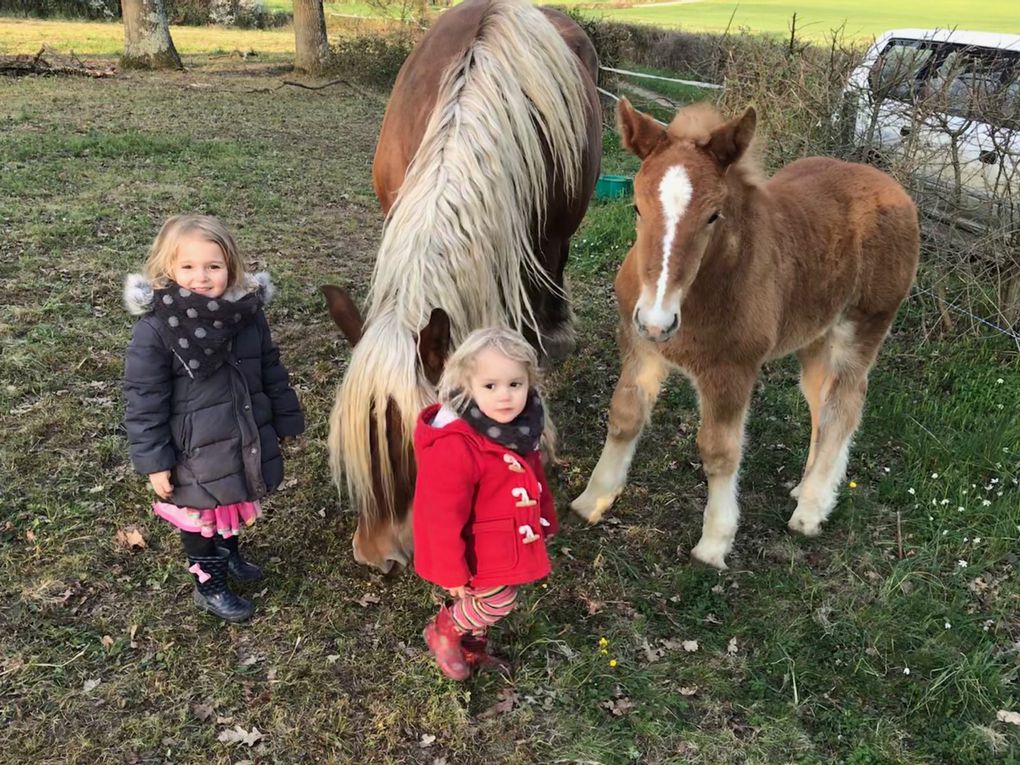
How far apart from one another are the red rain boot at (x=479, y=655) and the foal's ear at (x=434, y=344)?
36.8 inches

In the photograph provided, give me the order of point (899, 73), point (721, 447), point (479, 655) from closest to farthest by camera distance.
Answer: point (479, 655)
point (721, 447)
point (899, 73)

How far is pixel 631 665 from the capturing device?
261 cm

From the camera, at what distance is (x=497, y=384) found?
76.7 inches

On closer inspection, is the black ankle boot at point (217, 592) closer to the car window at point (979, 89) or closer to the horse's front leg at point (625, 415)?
the horse's front leg at point (625, 415)

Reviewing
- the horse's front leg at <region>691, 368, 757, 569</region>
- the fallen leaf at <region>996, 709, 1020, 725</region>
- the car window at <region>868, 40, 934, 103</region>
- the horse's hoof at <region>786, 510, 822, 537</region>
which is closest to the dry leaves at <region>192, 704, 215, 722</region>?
the horse's front leg at <region>691, 368, 757, 569</region>

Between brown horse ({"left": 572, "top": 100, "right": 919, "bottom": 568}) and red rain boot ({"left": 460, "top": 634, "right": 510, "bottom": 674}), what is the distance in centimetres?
95

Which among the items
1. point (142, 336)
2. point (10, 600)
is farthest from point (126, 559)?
point (142, 336)

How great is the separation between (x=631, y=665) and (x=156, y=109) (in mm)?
11914

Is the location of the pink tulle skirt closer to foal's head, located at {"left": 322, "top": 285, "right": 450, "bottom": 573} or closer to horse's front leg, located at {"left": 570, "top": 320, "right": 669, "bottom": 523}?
foal's head, located at {"left": 322, "top": 285, "right": 450, "bottom": 573}

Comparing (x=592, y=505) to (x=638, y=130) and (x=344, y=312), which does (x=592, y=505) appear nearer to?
(x=344, y=312)

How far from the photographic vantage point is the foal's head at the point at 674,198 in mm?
2241

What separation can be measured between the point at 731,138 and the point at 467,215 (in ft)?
3.21

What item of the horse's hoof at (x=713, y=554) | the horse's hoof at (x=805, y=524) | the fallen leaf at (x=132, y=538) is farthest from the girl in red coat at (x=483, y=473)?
the horse's hoof at (x=805, y=524)

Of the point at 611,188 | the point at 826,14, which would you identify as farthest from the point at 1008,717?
the point at 826,14
